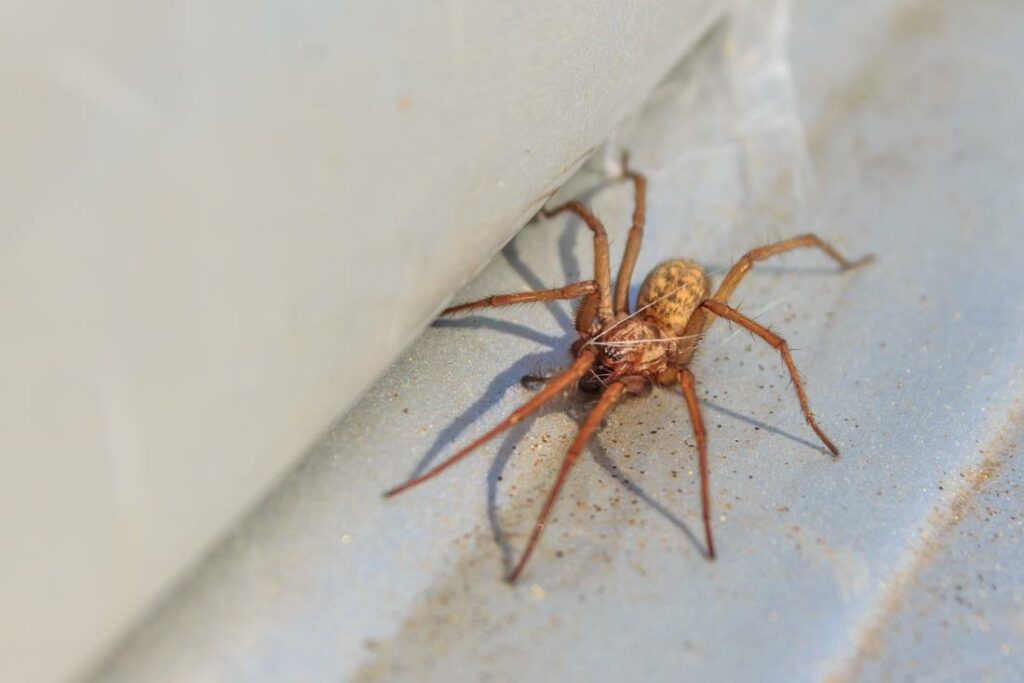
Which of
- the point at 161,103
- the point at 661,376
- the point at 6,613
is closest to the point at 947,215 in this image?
the point at 661,376

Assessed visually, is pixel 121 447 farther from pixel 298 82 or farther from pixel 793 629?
pixel 793 629

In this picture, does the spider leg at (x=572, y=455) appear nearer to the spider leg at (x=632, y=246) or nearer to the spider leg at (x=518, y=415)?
the spider leg at (x=518, y=415)

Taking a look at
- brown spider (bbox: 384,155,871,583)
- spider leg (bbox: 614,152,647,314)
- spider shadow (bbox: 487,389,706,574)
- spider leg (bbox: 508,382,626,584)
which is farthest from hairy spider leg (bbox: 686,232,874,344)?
spider shadow (bbox: 487,389,706,574)

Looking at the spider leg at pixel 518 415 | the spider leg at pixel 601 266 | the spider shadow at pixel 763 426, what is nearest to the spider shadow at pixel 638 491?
the spider leg at pixel 518 415

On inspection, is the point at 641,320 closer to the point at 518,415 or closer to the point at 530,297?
the point at 530,297

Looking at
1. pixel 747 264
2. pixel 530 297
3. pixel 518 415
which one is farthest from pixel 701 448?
pixel 747 264

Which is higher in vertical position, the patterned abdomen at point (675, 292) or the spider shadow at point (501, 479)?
the patterned abdomen at point (675, 292)
